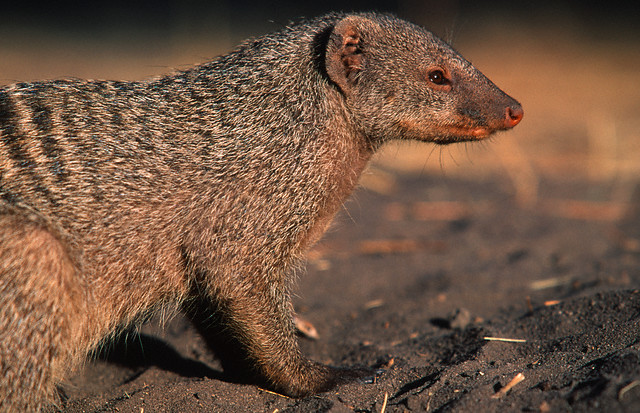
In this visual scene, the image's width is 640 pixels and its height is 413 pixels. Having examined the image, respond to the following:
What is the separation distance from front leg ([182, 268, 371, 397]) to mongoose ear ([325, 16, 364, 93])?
1.21 m

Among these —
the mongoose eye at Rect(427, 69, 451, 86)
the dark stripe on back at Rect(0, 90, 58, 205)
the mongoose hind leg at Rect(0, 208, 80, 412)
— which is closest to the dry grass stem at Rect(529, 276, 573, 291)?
the mongoose eye at Rect(427, 69, 451, 86)

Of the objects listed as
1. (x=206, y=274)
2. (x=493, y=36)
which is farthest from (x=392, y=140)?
(x=493, y=36)

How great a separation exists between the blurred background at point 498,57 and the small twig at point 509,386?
152 inches

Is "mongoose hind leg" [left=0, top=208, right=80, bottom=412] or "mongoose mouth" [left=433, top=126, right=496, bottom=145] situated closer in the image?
"mongoose hind leg" [left=0, top=208, right=80, bottom=412]

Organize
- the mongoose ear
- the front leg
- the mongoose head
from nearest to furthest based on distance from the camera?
the front leg → the mongoose ear → the mongoose head

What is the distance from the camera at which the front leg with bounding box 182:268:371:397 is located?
135 inches

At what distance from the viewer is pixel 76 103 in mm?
3486

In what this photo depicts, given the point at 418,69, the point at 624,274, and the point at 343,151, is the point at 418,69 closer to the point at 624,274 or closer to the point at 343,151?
the point at 343,151

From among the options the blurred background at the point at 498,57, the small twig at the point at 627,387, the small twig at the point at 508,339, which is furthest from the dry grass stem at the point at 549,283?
the small twig at the point at 627,387

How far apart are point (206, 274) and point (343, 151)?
3.50 ft

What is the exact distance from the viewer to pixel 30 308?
9.70 feet

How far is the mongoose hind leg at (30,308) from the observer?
9.58 feet

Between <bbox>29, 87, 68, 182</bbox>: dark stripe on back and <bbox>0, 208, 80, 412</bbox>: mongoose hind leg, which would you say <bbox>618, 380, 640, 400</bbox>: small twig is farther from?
<bbox>29, 87, 68, 182</bbox>: dark stripe on back

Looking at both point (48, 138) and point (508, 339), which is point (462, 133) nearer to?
point (508, 339)
